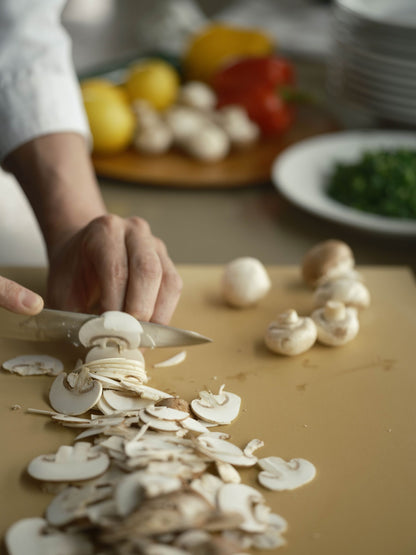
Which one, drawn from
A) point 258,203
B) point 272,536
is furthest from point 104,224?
point 258,203

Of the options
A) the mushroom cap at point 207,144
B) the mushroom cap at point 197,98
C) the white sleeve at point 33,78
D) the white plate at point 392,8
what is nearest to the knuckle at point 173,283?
the white sleeve at point 33,78

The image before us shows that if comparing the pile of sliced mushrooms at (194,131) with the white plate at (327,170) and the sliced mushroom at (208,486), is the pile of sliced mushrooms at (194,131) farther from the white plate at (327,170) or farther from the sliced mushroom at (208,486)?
the sliced mushroom at (208,486)

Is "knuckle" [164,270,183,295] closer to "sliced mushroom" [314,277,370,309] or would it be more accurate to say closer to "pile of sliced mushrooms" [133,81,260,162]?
"sliced mushroom" [314,277,370,309]

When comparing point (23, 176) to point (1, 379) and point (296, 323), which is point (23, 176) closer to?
point (1, 379)

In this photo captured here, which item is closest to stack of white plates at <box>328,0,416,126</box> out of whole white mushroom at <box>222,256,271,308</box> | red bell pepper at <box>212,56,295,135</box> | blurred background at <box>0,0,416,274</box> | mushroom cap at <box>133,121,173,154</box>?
blurred background at <box>0,0,416,274</box>

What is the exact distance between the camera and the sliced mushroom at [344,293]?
3.67 feet

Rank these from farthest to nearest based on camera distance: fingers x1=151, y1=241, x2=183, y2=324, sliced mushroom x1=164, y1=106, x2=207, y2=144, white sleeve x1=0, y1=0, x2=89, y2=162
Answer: sliced mushroom x1=164, y1=106, x2=207, y2=144, white sleeve x1=0, y1=0, x2=89, y2=162, fingers x1=151, y1=241, x2=183, y2=324

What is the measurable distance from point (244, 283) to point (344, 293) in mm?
153

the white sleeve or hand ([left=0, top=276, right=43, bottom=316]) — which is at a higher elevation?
the white sleeve

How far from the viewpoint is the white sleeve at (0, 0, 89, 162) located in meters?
1.27

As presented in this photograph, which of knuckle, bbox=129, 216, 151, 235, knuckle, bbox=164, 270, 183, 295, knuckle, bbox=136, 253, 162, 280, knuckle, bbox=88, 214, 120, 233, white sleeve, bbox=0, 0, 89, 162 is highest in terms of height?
white sleeve, bbox=0, 0, 89, 162

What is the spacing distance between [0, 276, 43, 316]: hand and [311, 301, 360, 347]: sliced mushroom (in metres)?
0.40

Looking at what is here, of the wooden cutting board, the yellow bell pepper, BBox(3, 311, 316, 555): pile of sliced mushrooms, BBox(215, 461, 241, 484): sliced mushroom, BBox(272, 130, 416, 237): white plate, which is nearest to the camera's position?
BBox(3, 311, 316, 555): pile of sliced mushrooms

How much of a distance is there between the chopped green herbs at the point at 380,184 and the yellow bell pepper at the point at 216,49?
733 mm
